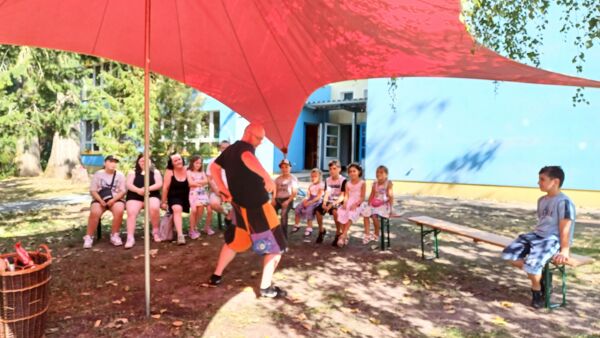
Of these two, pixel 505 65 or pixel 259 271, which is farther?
pixel 259 271

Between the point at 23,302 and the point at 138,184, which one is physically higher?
the point at 138,184

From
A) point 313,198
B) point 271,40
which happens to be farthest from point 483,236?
point 271,40

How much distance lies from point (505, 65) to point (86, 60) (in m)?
14.5

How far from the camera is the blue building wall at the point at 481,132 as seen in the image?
11414 mm

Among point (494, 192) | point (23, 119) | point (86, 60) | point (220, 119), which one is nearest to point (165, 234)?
point (23, 119)

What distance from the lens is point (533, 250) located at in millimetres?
4078

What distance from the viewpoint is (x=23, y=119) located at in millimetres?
12680

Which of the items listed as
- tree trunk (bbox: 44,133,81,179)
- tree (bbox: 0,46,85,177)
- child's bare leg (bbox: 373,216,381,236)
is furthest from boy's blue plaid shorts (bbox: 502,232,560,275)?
tree trunk (bbox: 44,133,81,179)

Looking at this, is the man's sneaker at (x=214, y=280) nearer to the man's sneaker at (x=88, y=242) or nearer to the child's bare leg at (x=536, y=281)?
the man's sneaker at (x=88, y=242)

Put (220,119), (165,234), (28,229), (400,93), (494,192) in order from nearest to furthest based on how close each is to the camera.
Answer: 1. (165,234)
2. (28,229)
3. (494,192)
4. (400,93)
5. (220,119)

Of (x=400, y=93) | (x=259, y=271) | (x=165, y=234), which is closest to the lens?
(x=259, y=271)

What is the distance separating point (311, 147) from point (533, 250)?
57.8 ft

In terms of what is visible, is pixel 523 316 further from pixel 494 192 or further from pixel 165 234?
A: pixel 494 192

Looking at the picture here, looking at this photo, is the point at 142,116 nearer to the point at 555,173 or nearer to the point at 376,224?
the point at 376,224
